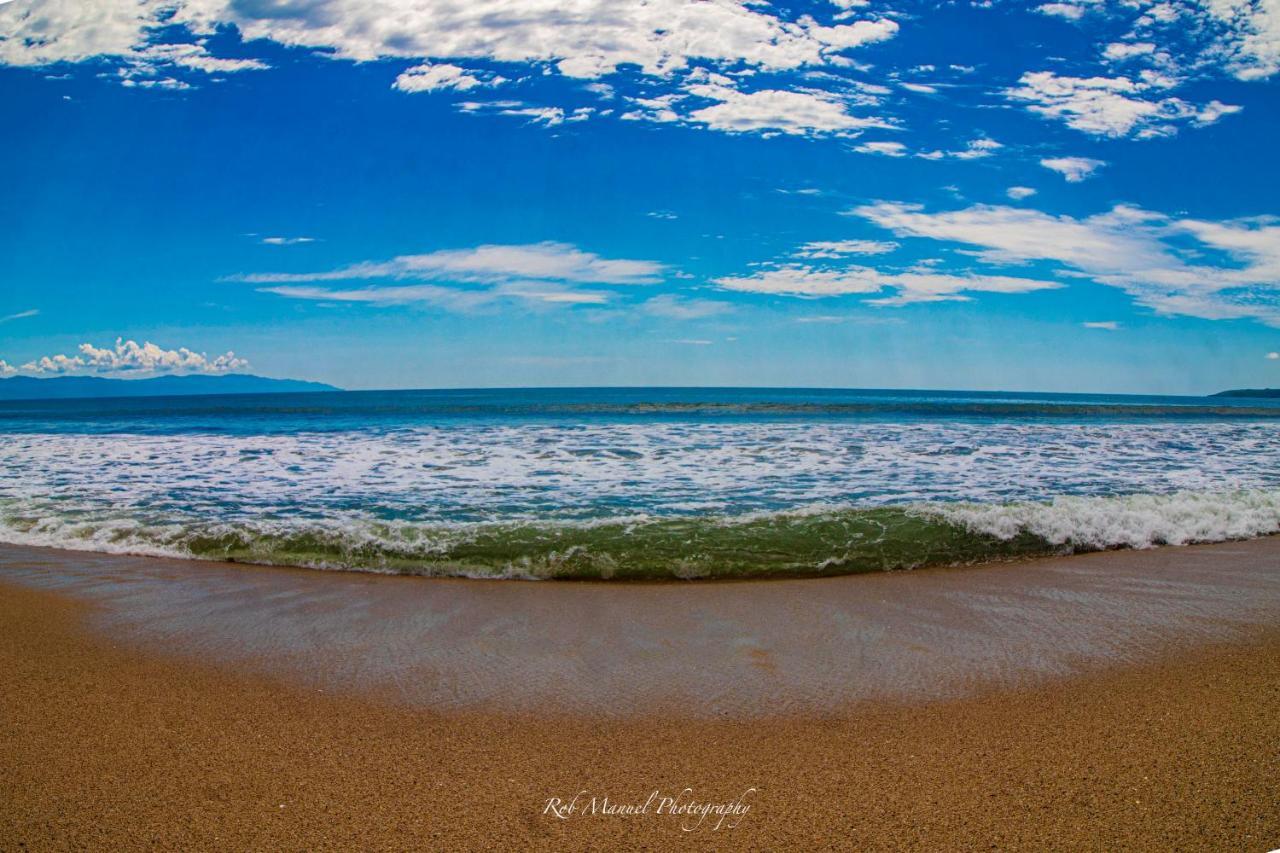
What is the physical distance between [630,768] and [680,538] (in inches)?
153

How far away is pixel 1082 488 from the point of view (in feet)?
32.3

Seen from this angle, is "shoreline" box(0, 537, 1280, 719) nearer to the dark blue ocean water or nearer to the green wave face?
the green wave face

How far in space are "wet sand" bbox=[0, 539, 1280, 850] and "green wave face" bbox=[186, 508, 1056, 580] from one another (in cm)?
95

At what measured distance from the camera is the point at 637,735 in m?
3.26

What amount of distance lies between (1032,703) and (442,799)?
267 cm

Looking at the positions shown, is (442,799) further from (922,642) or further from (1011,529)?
(1011,529)

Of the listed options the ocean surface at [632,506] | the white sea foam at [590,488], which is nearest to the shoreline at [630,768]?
the ocean surface at [632,506]

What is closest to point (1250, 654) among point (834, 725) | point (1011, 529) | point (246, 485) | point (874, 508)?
point (834, 725)

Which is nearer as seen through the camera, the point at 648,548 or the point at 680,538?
the point at 648,548

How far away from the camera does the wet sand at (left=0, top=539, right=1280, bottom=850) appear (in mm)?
2525

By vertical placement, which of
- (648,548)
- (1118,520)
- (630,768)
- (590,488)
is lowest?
(630,768)

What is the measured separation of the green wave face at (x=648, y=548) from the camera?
6.25 metres

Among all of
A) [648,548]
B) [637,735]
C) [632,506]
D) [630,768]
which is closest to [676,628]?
[637,735]

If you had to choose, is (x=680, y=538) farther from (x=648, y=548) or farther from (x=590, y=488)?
(x=590, y=488)
